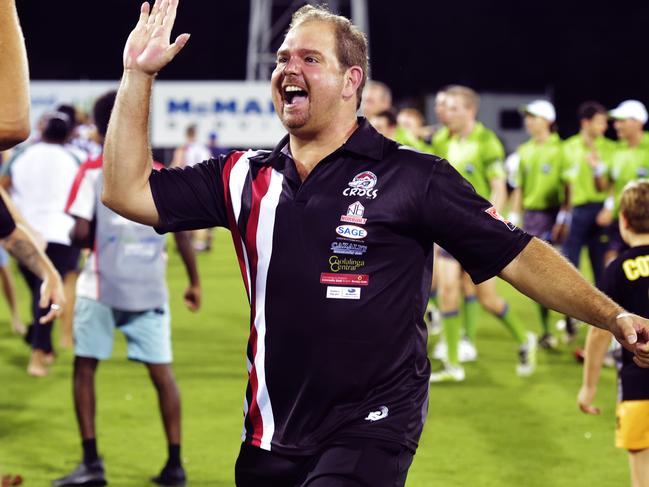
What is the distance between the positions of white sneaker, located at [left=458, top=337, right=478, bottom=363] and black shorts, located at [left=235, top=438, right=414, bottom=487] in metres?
7.26

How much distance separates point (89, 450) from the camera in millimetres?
6996

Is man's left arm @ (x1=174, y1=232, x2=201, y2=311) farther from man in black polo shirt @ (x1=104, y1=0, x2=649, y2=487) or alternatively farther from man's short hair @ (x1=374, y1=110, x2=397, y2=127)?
man's short hair @ (x1=374, y1=110, x2=397, y2=127)

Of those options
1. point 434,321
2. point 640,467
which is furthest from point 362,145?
point 434,321

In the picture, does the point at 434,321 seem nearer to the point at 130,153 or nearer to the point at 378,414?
the point at 378,414

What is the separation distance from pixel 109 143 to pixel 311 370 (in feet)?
3.25

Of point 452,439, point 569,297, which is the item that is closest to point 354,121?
point 569,297

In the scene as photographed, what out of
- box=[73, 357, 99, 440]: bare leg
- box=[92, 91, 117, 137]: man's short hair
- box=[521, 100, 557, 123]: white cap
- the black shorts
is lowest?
box=[73, 357, 99, 440]: bare leg

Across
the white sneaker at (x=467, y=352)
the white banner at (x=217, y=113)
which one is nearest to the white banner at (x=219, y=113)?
the white banner at (x=217, y=113)

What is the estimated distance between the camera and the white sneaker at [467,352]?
A: 11.3 meters

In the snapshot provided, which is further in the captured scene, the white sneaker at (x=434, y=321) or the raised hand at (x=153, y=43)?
the white sneaker at (x=434, y=321)

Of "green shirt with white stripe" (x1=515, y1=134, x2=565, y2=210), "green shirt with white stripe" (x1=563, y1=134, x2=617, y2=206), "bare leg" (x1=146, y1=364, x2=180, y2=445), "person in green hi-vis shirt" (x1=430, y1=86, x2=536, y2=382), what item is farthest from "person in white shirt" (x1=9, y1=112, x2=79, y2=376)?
"green shirt with white stripe" (x1=563, y1=134, x2=617, y2=206)

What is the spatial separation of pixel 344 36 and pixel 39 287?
24.3 feet

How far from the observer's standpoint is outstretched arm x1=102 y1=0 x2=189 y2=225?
379 cm

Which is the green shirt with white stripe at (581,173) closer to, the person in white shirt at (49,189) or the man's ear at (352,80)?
the person in white shirt at (49,189)
